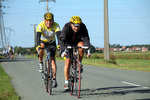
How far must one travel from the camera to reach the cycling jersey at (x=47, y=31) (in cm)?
684

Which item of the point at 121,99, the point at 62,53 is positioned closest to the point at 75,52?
the point at 62,53

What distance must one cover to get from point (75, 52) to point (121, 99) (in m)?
1.60

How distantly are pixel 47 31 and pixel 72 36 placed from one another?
850 mm

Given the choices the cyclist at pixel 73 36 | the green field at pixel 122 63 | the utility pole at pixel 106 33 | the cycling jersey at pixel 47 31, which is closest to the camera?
the cyclist at pixel 73 36

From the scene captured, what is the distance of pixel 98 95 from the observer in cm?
627

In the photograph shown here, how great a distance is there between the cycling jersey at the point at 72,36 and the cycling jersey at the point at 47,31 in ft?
1.67

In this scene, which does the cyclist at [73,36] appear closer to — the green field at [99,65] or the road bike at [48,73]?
the road bike at [48,73]

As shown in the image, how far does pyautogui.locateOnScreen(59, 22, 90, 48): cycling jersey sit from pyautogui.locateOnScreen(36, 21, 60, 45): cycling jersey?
20.0 inches

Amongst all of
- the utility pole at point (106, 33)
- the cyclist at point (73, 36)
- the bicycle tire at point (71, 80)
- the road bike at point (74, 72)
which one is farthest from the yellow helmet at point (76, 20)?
the utility pole at point (106, 33)

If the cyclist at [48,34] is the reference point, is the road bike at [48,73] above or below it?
below

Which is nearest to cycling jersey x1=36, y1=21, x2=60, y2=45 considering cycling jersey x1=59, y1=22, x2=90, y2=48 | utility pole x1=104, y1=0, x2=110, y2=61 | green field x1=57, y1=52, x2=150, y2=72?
cycling jersey x1=59, y1=22, x2=90, y2=48

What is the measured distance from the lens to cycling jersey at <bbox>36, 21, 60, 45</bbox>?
22.4ft

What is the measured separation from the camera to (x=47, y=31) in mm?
6961

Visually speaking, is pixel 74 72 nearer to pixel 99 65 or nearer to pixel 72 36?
pixel 72 36
